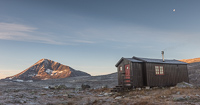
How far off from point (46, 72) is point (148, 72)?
173 ft

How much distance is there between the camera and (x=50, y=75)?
64500mm

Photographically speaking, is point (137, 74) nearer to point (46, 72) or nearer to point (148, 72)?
point (148, 72)

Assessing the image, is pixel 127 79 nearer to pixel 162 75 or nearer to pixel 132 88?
pixel 132 88

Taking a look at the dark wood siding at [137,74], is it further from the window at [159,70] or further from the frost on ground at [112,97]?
the window at [159,70]

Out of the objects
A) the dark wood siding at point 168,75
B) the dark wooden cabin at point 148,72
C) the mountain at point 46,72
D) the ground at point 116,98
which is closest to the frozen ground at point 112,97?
the ground at point 116,98

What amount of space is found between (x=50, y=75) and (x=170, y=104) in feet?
192

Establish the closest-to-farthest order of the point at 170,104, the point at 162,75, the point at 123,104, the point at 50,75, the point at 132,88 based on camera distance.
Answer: the point at 170,104 < the point at 123,104 < the point at 132,88 < the point at 162,75 < the point at 50,75

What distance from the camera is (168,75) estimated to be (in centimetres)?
2327

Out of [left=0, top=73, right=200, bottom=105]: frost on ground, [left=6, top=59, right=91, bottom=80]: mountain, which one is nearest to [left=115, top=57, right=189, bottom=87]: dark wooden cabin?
[left=0, top=73, right=200, bottom=105]: frost on ground

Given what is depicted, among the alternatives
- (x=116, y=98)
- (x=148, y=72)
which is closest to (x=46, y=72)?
(x=148, y=72)

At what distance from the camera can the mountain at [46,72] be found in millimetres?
62759

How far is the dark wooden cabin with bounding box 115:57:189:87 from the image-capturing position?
21219 mm

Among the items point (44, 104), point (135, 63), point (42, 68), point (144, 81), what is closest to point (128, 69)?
point (135, 63)

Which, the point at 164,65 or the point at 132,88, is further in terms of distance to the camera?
the point at 164,65
